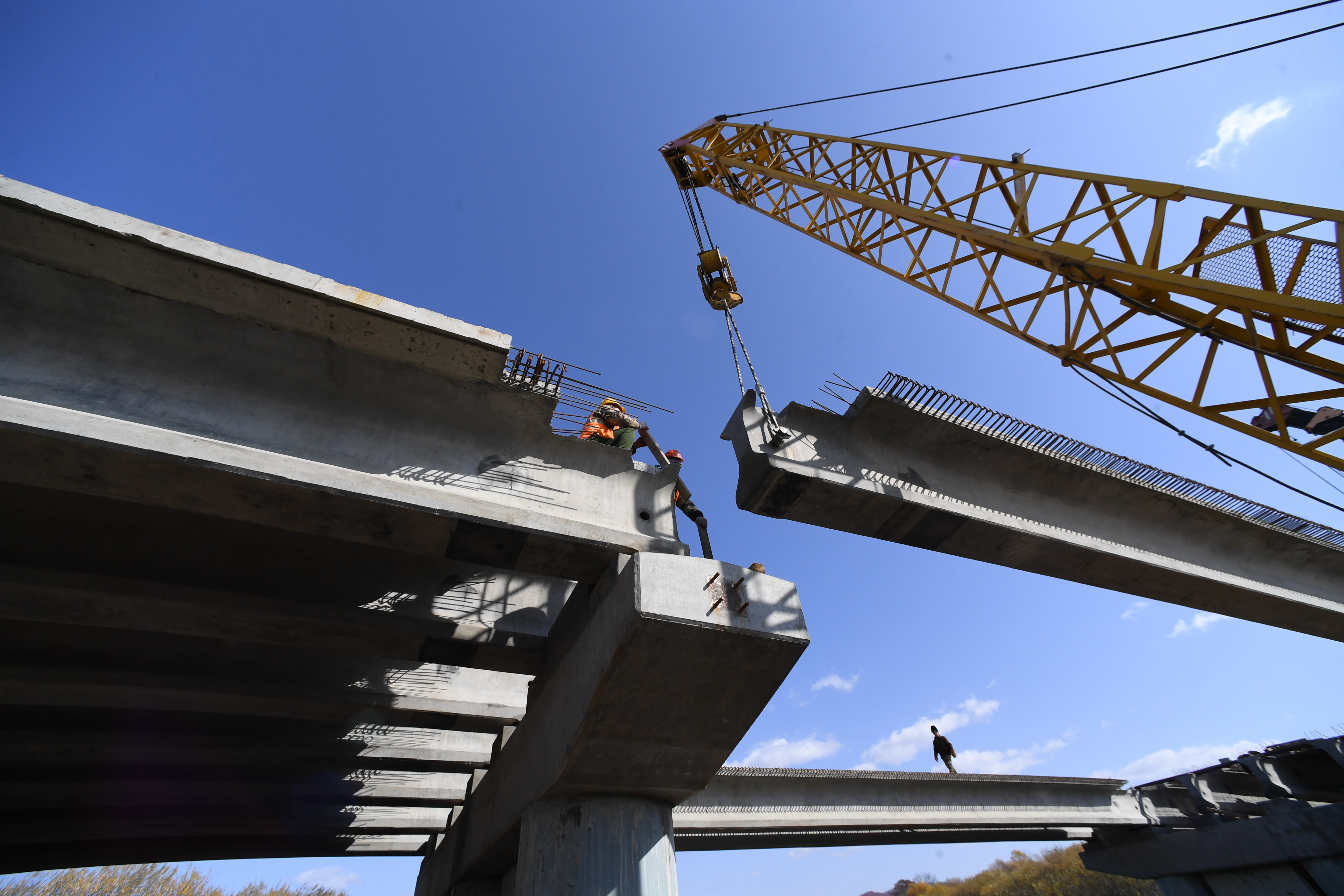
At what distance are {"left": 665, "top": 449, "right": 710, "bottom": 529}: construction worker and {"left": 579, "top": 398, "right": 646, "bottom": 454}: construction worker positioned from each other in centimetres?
56

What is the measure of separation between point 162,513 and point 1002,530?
971cm

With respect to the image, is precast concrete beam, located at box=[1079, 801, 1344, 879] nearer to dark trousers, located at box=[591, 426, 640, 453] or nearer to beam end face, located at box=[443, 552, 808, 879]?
beam end face, located at box=[443, 552, 808, 879]

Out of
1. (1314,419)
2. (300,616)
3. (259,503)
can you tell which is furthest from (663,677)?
(1314,419)

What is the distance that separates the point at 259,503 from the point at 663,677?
3.57 meters

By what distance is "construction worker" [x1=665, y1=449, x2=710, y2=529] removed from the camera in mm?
6312

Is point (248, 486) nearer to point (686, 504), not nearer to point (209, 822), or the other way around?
point (686, 504)

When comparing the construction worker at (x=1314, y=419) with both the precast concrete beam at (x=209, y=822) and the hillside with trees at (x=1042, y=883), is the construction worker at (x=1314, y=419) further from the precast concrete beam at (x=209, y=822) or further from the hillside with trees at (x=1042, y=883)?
the hillside with trees at (x=1042, y=883)

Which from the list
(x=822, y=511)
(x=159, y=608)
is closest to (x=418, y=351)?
(x=159, y=608)

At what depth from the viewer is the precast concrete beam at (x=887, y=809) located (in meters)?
11.1

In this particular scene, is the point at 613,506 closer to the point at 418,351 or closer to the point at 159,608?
the point at 418,351

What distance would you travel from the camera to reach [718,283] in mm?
14898

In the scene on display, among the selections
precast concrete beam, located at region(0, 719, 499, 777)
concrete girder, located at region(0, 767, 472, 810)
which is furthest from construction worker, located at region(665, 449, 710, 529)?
concrete girder, located at region(0, 767, 472, 810)

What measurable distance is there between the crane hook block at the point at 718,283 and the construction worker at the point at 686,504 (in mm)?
9203

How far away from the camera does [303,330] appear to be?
5117 mm
